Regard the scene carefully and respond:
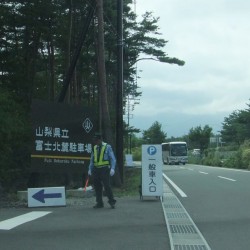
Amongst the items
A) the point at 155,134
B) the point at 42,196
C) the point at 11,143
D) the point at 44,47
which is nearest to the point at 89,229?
the point at 42,196

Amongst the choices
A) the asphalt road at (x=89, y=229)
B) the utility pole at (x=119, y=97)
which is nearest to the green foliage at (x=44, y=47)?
the utility pole at (x=119, y=97)

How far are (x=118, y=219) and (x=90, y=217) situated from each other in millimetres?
734

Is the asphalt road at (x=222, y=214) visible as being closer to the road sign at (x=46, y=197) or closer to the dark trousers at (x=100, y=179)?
the dark trousers at (x=100, y=179)

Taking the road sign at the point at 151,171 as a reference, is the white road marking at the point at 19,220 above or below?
below

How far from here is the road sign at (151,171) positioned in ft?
51.0

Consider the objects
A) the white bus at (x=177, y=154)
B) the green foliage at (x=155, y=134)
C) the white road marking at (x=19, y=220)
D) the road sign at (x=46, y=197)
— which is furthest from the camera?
the green foliage at (x=155, y=134)

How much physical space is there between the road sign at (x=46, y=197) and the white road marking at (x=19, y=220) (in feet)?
3.76

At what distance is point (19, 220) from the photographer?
11.5 metres

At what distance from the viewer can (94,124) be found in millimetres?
19094

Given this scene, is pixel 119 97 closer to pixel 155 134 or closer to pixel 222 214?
pixel 222 214

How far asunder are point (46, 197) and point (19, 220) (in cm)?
281

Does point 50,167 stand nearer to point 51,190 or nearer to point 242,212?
point 51,190

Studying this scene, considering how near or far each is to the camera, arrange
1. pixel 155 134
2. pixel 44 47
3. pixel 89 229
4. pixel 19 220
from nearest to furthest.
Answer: pixel 89 229 < pixel 19 220 < pixel 44 47 < pixel 155 134

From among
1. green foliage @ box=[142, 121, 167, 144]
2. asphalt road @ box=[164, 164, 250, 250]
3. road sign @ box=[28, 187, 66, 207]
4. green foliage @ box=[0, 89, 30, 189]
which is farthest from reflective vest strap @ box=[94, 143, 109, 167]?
green foliage @ box=[142, 121, 167, 144]
